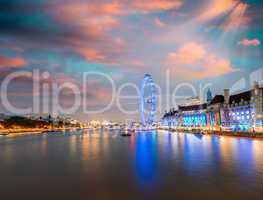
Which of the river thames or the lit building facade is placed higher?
the lit building facade

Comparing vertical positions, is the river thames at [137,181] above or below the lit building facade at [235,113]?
below

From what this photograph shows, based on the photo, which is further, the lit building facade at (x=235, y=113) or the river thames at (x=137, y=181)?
the lit building facade at (x=235, y=113)

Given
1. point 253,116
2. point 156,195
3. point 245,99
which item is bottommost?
point 156,195

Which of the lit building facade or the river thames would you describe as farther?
the lit building facade

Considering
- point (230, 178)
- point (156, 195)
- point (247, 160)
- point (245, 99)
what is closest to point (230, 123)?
point (245, 99)

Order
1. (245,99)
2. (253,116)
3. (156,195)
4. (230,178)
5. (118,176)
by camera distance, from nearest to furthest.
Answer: (156,195) < (230,178) < (118,176) < (253,116) < (245,99)

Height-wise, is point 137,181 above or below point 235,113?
below

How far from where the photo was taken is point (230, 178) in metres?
20.6

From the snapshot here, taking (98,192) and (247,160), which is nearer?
(98,192)

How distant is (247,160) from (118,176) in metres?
16.2

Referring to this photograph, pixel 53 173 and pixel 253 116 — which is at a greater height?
pixel 253 116

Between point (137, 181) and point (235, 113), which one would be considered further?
point (235, 113)

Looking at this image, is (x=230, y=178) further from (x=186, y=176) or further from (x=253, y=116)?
(x=253, y=116)

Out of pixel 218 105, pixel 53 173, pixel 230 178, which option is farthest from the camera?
pixel 218 105
